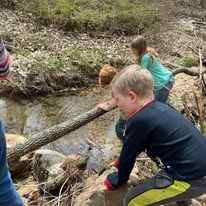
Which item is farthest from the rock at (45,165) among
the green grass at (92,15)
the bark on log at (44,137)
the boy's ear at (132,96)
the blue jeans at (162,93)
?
the green grass at (92,15)

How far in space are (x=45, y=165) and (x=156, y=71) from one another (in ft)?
5.40

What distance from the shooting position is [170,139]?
3697 millimetres

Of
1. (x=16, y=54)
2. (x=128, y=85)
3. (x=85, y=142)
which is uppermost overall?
(x=128, y=85)

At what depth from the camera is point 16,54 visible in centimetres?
1021

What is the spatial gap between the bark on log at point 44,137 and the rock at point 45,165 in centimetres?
17

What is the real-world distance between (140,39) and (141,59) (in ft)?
0.80

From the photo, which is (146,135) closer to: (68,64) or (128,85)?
(128,85)

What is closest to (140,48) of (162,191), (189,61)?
(162,191)

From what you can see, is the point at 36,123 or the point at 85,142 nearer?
the point at 85,142

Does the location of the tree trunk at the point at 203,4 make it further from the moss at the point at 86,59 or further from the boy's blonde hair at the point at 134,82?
the boy's blonde hair at the point at 134,82

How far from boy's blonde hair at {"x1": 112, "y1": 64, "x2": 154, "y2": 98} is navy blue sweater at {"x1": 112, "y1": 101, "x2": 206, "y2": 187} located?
0.44 feet

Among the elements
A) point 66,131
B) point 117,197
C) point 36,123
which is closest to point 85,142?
point 36,123

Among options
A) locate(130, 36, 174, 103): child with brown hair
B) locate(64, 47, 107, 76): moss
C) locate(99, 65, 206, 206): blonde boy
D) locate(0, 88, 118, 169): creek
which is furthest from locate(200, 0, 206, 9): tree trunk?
locate(99, 65, 206, 206): blonde boy

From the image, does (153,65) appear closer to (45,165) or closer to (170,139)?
(45,165)
